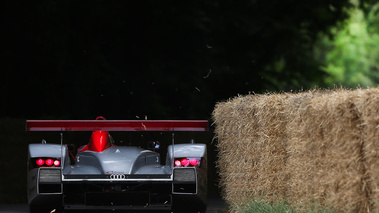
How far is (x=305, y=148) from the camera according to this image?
10.8 meters

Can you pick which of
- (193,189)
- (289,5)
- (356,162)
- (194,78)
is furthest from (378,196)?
(289,5)

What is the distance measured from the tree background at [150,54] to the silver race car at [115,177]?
9116mm

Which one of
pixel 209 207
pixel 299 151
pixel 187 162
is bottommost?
pixel 209 207

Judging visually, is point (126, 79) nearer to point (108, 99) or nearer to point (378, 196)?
point (108, 99)

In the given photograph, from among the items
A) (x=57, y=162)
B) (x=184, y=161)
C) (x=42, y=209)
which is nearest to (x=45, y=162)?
(x=57, y=162)

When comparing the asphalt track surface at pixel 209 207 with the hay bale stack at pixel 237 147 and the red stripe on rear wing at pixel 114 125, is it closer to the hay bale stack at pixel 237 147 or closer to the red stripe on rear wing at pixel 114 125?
the hay bale stack at pixel 237 147

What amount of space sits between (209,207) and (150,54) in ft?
25.4

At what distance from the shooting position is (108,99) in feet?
74.8

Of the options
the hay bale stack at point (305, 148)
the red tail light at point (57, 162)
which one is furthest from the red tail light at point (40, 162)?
the hay bale stack at point (305, 148)

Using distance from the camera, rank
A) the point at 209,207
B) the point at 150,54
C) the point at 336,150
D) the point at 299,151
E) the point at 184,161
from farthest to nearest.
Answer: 1. the point at 150,54
2. the point at 209,207
3. the point at 184,161
4. the point at 299,151
5. the point at 336,150

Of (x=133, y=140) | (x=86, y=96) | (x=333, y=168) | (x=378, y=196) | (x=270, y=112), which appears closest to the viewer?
(x=378, y=196)

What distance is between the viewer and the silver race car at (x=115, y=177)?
42.0 ft

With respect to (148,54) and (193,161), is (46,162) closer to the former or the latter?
(193,161)

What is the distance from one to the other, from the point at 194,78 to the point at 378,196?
14380 millimetres
